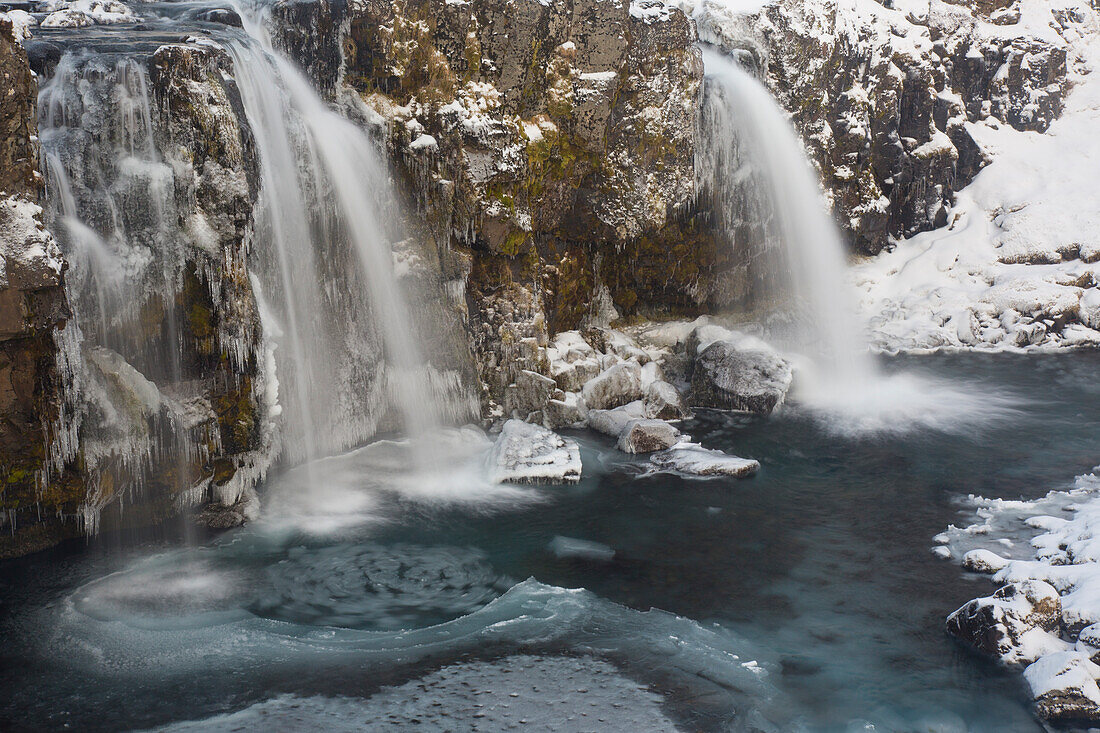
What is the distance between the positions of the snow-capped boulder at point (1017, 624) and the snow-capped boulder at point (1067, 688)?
15.0 inches

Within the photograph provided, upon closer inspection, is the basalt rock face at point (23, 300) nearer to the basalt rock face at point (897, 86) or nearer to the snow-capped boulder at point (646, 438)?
the snow-capped boulder at point (646, 438)

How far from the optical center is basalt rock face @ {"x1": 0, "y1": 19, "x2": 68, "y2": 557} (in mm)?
8609

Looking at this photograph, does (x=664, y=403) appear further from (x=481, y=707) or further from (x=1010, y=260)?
(x=1010, y=260)

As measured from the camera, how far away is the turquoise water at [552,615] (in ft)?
23.3

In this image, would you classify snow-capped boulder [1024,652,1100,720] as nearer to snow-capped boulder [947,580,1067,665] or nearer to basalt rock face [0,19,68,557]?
snow-capped boulder [947,580,1067,665]

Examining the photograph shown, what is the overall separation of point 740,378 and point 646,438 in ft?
10.9

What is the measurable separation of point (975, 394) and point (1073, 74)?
15621mm

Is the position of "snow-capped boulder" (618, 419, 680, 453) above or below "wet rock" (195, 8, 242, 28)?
below

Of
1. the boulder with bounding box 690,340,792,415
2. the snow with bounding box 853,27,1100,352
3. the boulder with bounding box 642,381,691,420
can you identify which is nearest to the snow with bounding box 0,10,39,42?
the boulder with bounding box 642,381,691,420

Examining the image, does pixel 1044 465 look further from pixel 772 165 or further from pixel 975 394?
pixel 772 165

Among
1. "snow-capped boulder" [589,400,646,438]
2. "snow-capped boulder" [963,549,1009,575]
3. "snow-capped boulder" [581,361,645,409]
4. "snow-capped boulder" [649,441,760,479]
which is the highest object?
"snow-capped boulder" [581,361,645,409]

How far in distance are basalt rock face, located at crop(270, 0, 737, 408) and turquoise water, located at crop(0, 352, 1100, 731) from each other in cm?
441

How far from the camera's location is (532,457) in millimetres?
13203

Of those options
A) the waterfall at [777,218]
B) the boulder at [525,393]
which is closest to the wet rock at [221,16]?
the boulder at [525,393]
